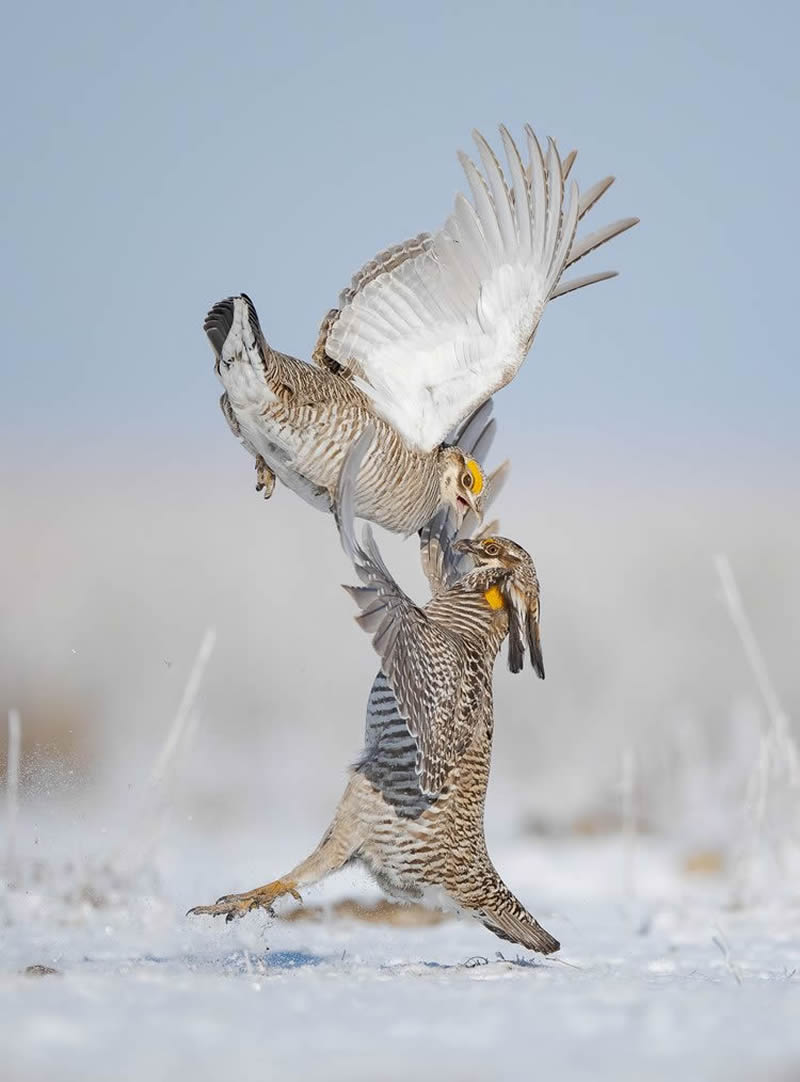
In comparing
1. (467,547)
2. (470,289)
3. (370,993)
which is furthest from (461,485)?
(370,993)

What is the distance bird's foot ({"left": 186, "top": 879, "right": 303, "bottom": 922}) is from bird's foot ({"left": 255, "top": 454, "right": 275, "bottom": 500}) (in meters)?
1.51

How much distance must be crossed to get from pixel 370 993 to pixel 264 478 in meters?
2.29

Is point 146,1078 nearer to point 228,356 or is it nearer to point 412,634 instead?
point 412,634

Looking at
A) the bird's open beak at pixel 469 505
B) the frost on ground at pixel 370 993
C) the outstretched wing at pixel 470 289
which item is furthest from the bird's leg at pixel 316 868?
the outstretched wing at pixel 470 289

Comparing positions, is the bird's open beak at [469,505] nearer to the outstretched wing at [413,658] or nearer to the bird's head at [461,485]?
the bird's head at [461,485]

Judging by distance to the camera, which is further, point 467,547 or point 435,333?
point 435,333

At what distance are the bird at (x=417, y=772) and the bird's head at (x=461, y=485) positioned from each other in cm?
102

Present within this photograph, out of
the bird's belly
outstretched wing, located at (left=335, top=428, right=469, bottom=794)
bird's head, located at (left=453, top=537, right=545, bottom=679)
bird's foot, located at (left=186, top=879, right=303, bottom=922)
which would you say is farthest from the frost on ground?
the bird's belly

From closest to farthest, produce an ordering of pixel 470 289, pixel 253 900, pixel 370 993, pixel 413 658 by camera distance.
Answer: pixel 370 993 < pixel 413 658 < pixel 253 900 < pixel 470 289

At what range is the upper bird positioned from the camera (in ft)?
17.1

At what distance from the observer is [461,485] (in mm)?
5438

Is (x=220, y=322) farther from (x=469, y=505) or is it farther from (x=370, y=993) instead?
(x=370, y=993)

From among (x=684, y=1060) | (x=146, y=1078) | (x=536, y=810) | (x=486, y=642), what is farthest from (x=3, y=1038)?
(x=536, y=810)

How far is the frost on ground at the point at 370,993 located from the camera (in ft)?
7.80
